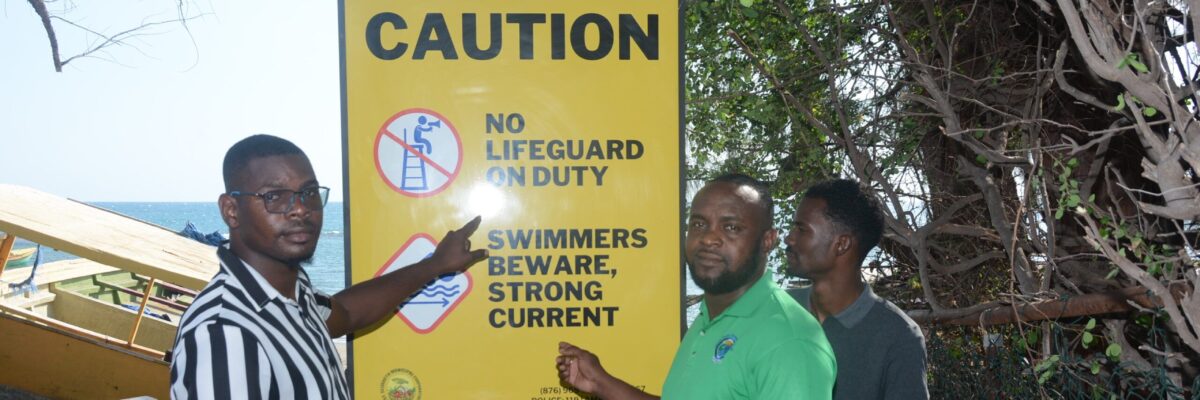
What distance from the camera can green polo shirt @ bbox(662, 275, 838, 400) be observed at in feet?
7.20

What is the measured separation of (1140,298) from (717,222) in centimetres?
183

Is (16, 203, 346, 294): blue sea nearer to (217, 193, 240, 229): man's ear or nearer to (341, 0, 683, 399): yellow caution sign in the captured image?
(341, 0, 683, 399): yellow caution sign

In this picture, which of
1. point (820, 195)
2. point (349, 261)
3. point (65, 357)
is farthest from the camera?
point (65, 357)

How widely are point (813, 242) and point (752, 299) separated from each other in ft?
2.40

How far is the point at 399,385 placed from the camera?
3.71 meters

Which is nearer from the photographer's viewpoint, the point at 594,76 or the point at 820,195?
the point at 820,195

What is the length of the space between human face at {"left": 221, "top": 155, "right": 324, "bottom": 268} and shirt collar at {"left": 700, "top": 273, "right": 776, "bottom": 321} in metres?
1.22

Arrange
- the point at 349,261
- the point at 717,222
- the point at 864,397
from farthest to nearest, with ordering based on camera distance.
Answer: the point at 349,261, the point at 864,397, the point at 717,222

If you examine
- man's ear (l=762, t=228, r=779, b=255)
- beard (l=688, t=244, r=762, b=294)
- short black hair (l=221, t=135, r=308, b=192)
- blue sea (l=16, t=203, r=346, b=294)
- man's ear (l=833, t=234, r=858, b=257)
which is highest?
short black hair (l=221, t=135, r=308, b=192)

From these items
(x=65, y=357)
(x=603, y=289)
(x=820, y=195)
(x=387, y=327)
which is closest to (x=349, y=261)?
(x=387, y=327)

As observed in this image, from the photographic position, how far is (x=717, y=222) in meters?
2.60

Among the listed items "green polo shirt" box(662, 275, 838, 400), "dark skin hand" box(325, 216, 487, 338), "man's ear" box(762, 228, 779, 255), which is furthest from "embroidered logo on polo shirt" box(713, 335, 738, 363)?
"dark skin hand" box(325, 216, 487, 338)

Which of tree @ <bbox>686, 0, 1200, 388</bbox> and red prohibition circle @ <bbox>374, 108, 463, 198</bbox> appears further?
tree @ <bbox>686, 0, 1200, 388</bbox>

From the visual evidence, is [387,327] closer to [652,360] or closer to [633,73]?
[652,360]
